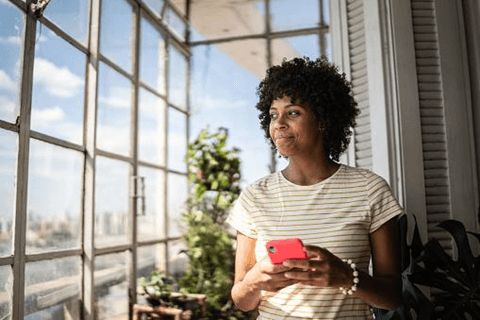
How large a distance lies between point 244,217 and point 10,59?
4.89 ft

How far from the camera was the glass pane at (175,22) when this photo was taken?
4.31 m

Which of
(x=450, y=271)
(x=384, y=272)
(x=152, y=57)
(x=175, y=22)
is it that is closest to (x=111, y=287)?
(x=152, y=57)

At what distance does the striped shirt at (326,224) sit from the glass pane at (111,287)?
2017 mm

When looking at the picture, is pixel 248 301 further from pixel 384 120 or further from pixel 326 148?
pixel 384 120

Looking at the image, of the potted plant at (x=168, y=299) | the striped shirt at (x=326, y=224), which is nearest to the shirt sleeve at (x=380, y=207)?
the striped shirt at (x=326, y=224)

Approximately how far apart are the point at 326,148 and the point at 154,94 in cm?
294

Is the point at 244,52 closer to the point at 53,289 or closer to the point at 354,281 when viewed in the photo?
the point at 53,289

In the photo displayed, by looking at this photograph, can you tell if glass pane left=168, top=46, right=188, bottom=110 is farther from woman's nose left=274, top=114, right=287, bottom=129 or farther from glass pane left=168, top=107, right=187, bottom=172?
woman's nose left=274, top=114, right=287, bottom=129

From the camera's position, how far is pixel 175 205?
4234 mm

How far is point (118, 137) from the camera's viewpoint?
322 centimetres

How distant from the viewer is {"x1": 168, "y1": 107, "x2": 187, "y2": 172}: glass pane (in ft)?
13.9

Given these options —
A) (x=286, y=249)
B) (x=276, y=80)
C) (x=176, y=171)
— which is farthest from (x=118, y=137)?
(x=286, y=249)

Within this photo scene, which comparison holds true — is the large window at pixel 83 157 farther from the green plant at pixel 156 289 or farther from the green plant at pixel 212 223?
the green plant at pixel 212 223

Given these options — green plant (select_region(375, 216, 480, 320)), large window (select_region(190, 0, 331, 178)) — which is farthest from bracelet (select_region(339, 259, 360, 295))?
large window (select_region(190, 0, 331, 178))
